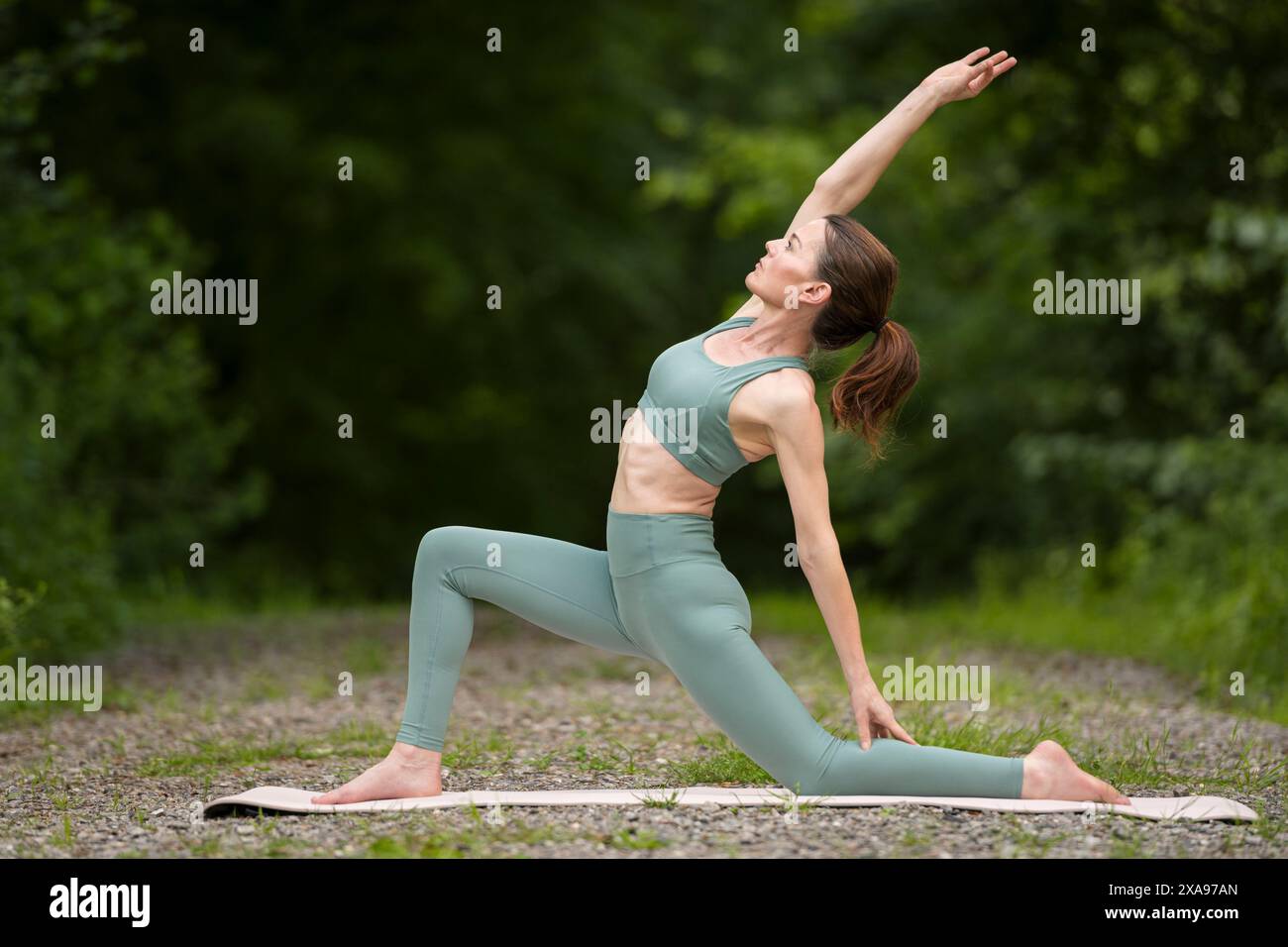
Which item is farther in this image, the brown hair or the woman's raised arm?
the woman's raised arm

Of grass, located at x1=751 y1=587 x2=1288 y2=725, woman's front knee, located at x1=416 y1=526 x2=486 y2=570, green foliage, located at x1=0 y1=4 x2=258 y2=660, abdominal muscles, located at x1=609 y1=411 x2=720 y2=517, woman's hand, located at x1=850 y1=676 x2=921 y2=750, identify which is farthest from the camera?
green foliage, located at x1=0 y1=4 x2=258 y2=660

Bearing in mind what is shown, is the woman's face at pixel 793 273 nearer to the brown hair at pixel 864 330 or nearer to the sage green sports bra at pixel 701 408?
the brown hair at pixel 864 330

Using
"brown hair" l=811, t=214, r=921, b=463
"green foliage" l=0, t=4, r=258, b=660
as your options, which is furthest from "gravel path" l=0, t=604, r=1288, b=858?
"brown hair" l=811, t=214, r=921, b=463

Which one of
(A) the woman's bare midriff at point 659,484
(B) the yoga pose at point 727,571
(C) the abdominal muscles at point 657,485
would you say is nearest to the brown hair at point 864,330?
(B) the yoga pose at point 727,571

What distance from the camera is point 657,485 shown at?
15.2 feet

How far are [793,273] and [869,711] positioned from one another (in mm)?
1288

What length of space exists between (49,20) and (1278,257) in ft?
31.1

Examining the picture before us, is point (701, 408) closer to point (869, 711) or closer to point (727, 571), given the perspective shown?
point (727, 571)

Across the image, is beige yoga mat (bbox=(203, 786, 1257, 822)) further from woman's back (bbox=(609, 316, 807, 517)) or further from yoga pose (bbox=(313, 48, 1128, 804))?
woman's back (bbox=(609, 316, 807, 517))

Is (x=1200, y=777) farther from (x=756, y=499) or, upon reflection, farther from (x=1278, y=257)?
(x=756, y=499)

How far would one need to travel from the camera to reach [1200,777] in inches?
213

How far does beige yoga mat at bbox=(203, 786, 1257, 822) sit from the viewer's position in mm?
4488

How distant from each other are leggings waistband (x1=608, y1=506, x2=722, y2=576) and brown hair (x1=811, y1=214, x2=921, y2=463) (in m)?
0.53
